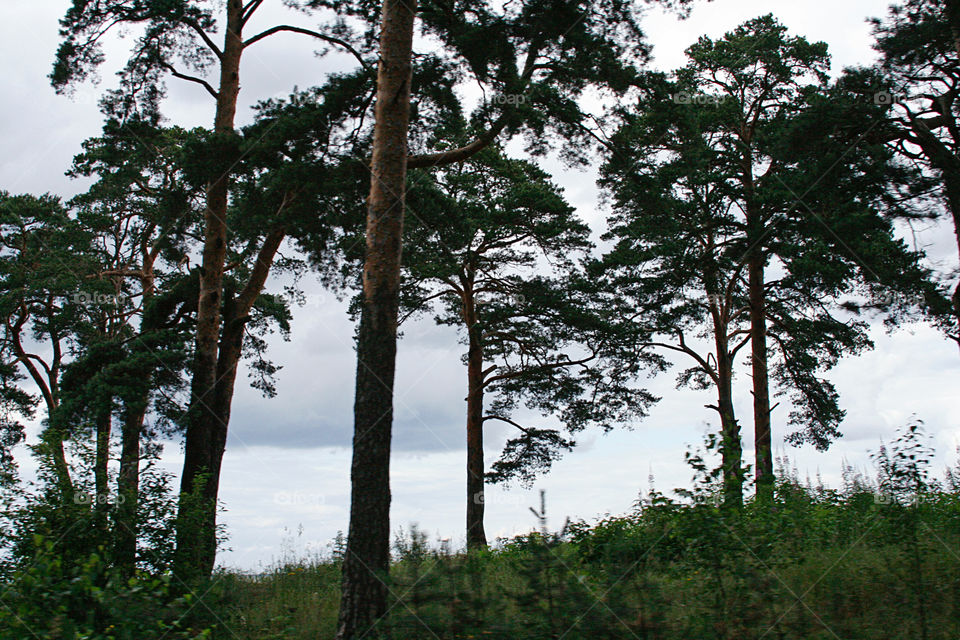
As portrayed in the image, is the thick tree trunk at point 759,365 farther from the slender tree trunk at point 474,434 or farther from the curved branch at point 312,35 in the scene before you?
the curved branch at point 312,35

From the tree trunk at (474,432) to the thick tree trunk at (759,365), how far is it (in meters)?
7.05

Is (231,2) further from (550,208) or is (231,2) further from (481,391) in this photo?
(481,391)

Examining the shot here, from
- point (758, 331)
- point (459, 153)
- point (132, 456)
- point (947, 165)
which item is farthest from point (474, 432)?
point (947, 165)

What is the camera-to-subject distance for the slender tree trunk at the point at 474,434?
18.5 m

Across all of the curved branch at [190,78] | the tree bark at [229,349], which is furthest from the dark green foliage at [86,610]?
the curved branch at [190,78]

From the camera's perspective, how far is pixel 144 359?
13.0 m

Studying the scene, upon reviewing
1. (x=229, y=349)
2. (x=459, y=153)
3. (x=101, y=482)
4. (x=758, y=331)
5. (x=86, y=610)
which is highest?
(x=459, y=153)

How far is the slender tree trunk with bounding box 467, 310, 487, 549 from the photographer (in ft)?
60.7

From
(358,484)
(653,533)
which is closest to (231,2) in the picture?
(358,484)

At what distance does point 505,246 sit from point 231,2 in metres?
9.16

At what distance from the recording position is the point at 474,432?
19.4 metres

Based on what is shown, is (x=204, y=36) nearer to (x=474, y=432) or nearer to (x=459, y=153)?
(x=459, y=153)

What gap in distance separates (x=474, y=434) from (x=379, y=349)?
12575 mm

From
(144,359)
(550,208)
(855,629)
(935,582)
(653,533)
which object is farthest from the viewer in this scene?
(550,208)
